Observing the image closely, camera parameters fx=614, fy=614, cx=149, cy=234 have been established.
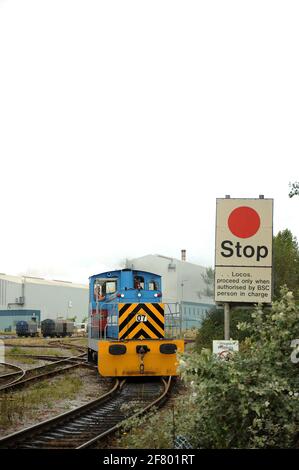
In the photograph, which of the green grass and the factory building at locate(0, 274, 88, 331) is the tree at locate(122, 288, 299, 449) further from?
the factory building at locate(0, 274, 88, 331)

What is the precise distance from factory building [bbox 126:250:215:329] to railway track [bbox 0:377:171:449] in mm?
17657

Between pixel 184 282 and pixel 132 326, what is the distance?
19174 millimetres

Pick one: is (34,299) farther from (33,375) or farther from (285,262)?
(33,375)

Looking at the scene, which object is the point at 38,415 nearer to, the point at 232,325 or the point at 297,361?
the point at 297,361

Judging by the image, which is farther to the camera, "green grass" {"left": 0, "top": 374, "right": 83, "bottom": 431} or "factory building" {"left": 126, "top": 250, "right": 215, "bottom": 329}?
"factory building" {"left": 126, "top": 250, "right": 215, "bottom": 329}

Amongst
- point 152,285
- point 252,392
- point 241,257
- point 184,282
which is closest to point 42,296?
point 184,282

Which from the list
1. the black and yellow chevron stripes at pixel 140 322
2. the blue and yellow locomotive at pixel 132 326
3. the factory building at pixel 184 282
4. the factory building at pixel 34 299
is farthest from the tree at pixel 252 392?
the factory building at pixel 34 299

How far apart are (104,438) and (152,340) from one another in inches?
258

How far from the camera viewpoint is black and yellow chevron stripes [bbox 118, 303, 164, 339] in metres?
15.1

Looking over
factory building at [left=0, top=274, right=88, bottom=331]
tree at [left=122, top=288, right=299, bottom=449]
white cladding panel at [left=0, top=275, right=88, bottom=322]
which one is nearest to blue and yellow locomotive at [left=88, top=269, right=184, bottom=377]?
tree at [left=122, top=288, right=299, bottom=449]

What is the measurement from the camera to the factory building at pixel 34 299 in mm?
83875

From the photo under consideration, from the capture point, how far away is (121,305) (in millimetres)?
15070

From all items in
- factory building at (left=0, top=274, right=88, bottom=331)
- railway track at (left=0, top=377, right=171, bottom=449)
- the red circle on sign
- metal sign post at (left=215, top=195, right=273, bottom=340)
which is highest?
the red circle on sign

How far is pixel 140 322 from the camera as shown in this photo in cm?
1522
